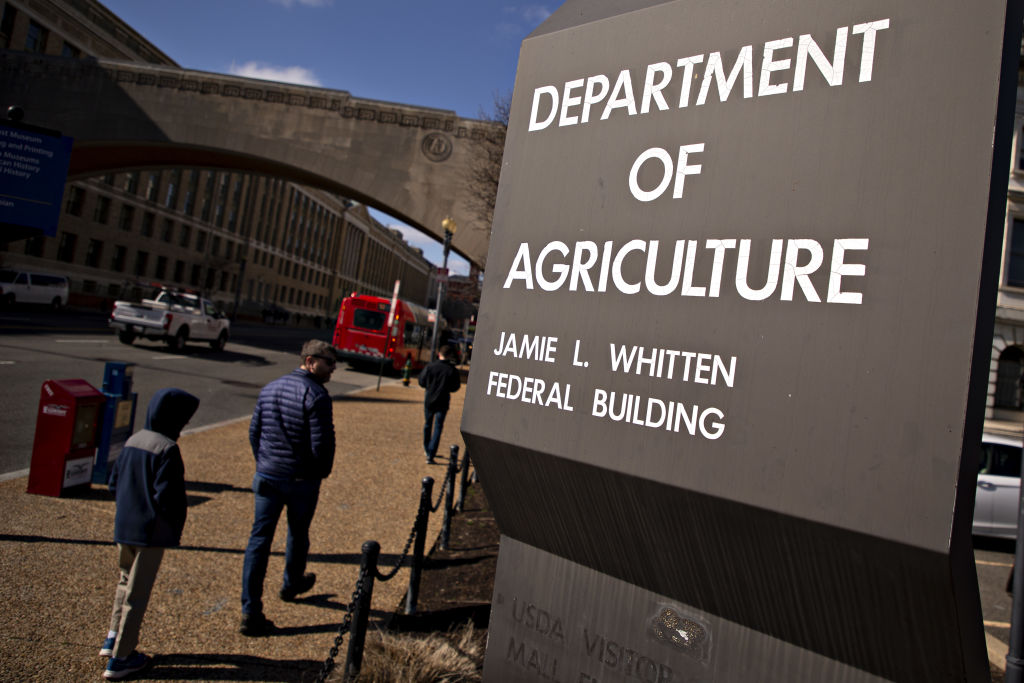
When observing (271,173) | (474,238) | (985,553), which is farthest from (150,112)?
(985,553)

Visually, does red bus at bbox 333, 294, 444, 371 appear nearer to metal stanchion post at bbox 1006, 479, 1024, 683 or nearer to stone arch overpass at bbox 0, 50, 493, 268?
stone arch overpass at bbox 0, 50, 493, 268

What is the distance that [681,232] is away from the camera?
1.46 metres

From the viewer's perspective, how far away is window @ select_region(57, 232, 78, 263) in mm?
43659

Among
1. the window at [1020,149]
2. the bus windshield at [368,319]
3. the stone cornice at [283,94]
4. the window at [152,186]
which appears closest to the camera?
the window at [1020,149]

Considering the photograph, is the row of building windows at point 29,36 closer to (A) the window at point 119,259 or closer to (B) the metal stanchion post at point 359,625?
(A) the window at point 119,259

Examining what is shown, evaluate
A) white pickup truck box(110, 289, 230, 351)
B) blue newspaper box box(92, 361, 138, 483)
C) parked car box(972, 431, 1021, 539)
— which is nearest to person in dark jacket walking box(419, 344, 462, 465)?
blue newspaper box box(92, 361, 138, 483)

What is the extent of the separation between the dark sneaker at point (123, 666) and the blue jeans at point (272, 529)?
0.73 meters

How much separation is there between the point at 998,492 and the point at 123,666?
10685 mm

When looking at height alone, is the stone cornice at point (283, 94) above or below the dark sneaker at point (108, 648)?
above

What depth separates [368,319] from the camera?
26.2 m

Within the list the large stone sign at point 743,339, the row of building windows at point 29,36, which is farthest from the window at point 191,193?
the large stone sign at point 743,339

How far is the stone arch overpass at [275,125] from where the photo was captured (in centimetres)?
2372

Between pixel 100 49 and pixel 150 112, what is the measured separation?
28428mm

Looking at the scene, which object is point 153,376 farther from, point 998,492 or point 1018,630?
point 998,492
